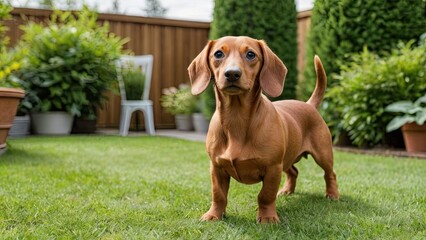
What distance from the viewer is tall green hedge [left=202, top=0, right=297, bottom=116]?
25.2 ft

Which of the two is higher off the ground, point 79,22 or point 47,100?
point 79,22

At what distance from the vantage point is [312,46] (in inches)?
264

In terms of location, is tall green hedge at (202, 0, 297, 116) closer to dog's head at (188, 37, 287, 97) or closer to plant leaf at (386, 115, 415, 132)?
plant leaf at (386, 115, 415, 132)

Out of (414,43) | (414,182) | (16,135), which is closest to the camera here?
(414,182)

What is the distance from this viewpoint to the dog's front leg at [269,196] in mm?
2238

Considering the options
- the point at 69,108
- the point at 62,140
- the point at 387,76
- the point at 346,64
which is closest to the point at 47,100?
the point at 69,108

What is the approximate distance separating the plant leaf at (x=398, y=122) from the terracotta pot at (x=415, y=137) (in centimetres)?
11

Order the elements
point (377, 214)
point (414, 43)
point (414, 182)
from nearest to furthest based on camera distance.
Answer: point (377, 214) < point (414, 182) < point (414, 43)

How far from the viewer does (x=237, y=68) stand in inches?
79.4

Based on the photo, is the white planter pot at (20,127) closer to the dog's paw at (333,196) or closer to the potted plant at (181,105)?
the potted plant at (181,105)

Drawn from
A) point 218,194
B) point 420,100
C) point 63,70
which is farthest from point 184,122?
point 218,194

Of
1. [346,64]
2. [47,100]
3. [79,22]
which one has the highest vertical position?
[79,22]

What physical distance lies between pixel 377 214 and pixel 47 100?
6579mm

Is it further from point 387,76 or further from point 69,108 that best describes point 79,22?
point 387,76
